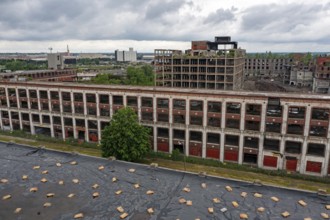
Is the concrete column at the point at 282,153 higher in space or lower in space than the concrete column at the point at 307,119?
lower

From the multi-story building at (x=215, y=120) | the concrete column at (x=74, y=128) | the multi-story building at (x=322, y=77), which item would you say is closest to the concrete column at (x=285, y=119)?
the multi-story building at (x=215, y=120)

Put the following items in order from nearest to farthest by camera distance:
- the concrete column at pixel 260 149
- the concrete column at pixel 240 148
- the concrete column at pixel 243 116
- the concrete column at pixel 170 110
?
the concrete column at pixel 260 149 < the concrete column at pixel 243 116 < the concrete column at pixel 240 148 < the concrete column at pixel 170 110

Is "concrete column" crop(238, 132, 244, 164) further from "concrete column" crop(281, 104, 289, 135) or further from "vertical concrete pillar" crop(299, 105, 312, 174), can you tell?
"vertical concrete pillar" crop(299, 105, 312, 174)

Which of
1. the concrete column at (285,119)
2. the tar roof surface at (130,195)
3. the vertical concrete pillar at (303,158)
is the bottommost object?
the vertical concrete pillar at (303,158)

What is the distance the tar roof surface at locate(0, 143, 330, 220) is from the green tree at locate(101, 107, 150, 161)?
17.0 m

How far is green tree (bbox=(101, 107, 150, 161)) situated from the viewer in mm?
50875

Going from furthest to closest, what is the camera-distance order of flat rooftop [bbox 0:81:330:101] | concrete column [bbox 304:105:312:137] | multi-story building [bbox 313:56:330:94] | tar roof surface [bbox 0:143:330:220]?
multi-story building [bbox 313:56:330:94] → flat rooftop [bbox 0:81:330:101] → concrete column [bbox 304:105:312:137] → tar roof surface [bbox 0:143:330:220]

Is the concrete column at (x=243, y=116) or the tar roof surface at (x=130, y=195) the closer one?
the tar roof surface at (x=130, y=195)

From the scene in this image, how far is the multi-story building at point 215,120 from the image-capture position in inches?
1989

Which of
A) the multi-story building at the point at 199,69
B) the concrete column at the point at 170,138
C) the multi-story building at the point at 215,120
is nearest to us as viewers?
the multi-story building at the point at 215,120

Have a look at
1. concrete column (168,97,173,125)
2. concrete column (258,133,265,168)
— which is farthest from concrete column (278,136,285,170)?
concrete column (168,97,173,125)

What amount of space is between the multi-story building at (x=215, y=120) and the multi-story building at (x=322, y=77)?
87594 millimetres

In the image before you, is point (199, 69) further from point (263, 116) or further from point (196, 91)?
point (263, 116)

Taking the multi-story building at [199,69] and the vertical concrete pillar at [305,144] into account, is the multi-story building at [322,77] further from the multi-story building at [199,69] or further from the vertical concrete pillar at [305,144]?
the vertical concrete pillar at [305,144]
